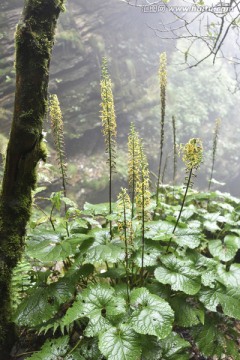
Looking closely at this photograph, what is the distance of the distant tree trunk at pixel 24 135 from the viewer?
6.75 ft

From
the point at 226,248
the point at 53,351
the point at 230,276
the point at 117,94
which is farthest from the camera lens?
the point at 117,94

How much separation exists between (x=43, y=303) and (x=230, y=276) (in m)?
1.62

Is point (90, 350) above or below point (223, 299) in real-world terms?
below

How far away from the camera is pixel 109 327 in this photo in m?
1.97

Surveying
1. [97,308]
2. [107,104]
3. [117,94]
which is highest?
[117,94]

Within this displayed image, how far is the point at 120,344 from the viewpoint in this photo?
6.12 feet

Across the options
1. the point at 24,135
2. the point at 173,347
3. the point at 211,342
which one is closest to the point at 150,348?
the point at 173,347

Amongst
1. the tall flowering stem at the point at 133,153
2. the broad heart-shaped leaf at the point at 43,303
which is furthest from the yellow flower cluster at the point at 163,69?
the broad heart-shaped leaf at the point at 43,303

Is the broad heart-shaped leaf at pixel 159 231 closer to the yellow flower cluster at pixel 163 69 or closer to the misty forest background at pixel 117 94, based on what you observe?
the yellow flower cluster at pixel 163 69

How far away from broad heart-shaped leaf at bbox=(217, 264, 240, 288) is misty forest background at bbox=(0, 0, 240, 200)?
547 centimetres

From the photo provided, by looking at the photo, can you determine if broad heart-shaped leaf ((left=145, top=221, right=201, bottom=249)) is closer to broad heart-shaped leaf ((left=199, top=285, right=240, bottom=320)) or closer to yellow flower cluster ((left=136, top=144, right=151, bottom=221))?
broad heart-shaped leaf ((left=199, top=285, right=240, bottom=320))

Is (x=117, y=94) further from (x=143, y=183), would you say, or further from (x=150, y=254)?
(x=143, y=183)

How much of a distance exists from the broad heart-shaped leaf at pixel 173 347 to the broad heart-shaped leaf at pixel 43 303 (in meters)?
0.79

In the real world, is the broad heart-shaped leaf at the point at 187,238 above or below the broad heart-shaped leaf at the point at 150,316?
above
